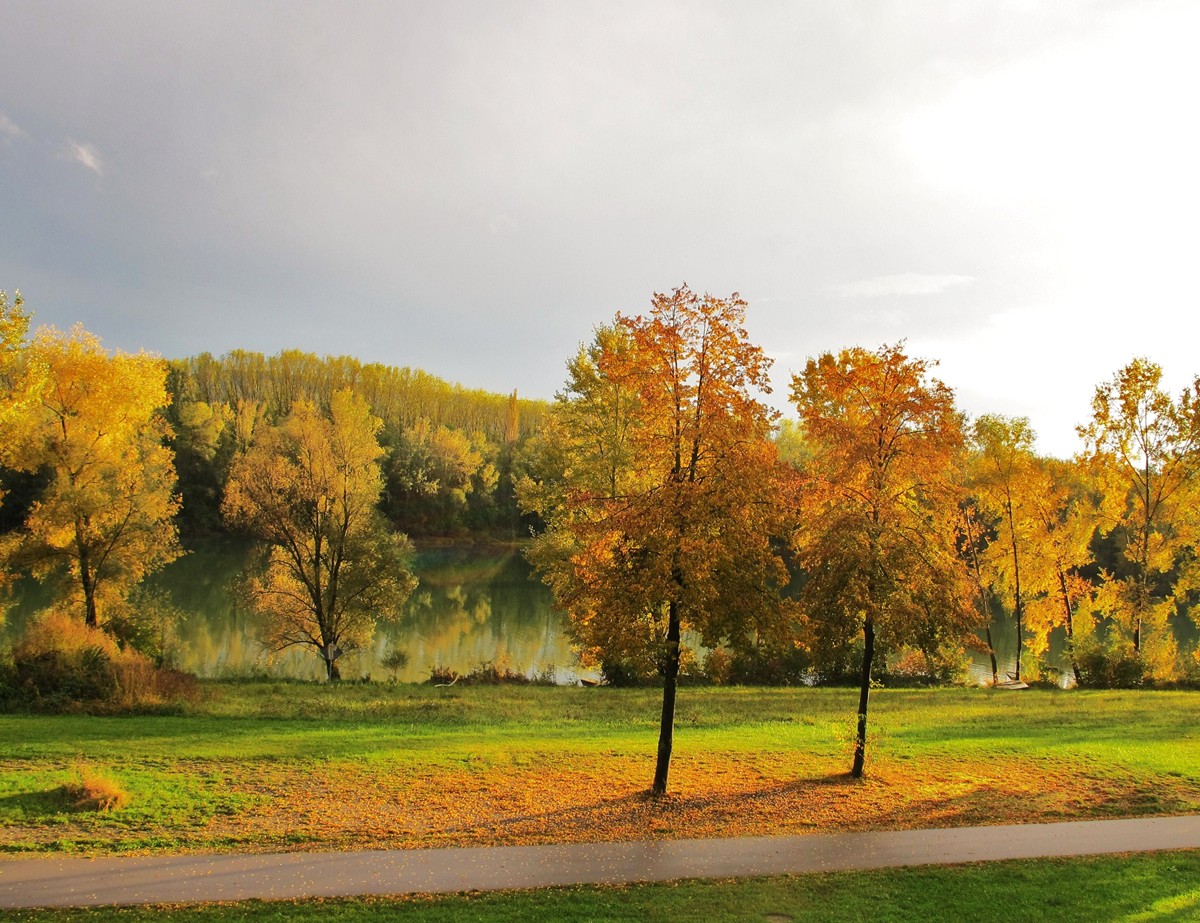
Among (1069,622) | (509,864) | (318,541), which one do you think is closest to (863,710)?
(509,864)

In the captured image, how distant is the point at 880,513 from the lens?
39.0 ft

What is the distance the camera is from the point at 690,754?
46.1 feet

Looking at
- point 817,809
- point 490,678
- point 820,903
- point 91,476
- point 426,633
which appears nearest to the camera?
point 820,903

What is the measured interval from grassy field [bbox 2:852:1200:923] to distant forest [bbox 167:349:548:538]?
46.1 meters

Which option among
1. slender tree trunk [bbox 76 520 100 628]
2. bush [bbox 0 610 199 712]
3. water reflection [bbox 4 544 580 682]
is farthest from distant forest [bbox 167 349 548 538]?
bush [bbox 0 610 199 712]

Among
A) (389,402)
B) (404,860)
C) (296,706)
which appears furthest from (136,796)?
(389,402)

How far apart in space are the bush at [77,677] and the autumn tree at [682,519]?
41.0 feet

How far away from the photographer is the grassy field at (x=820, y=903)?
6.87 metres

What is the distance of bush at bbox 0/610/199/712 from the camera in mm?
16953

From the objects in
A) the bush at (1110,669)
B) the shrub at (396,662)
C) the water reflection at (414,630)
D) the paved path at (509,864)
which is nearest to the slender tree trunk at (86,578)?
the water reflection at (414,630)

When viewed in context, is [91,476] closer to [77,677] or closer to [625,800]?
[77,677]

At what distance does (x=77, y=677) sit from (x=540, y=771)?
42.5 feet

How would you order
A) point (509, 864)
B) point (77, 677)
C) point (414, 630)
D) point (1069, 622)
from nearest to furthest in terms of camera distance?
point (509, 864) → point (77, 677) → point (1069, 622) → point (414, 630)

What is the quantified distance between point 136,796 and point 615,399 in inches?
762
